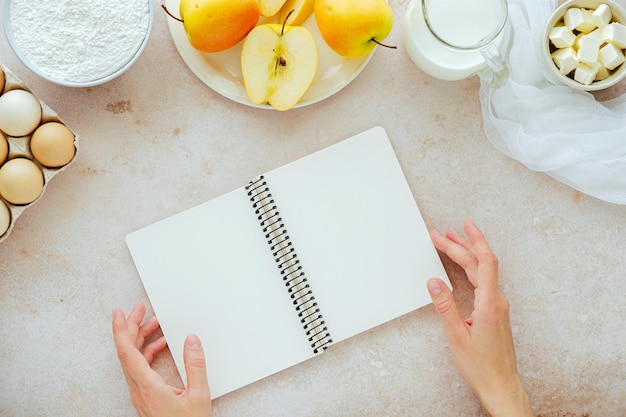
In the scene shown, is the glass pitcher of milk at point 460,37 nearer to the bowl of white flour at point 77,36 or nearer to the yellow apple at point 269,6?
the yellow apple at point 269,6

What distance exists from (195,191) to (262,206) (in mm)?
94

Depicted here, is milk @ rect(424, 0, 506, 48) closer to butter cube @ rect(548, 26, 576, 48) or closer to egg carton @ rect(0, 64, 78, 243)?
butter cube @ rect(548, 26, 576, 48)

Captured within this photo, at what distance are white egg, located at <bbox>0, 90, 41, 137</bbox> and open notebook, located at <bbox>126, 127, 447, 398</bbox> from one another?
19 centimetres

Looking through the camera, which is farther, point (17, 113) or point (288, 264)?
point (288, 264)

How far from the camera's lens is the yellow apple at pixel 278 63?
749 millimetres

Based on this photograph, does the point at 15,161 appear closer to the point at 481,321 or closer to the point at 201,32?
the point at 201,32

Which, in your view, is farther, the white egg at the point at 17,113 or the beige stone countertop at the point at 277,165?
the beige stone countertop at the point at 277,165

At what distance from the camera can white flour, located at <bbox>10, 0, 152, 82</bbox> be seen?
2.40ft

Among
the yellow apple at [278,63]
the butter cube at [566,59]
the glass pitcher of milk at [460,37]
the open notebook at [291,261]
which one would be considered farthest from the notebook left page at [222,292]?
the butter cube at [566,59]

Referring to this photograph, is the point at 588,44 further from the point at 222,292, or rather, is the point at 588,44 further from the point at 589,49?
the point at 222,292

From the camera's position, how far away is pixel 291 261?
819mm

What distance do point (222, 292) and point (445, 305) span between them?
0.29m

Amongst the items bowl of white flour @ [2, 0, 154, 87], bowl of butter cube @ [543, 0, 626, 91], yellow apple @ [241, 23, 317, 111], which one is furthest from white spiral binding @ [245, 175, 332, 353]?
bowl of butter cube @ [543, 0, 626, 91]

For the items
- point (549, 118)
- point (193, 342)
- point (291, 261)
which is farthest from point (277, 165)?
point (549, 118)
